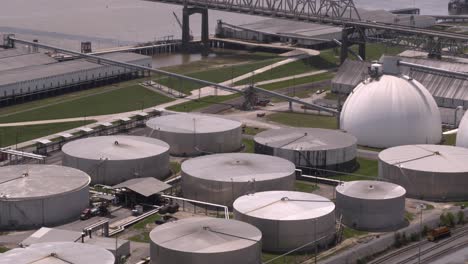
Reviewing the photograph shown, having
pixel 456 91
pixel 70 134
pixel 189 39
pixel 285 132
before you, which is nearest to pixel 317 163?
pixel 285 132

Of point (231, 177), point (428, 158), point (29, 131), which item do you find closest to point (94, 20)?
point (29, 131)

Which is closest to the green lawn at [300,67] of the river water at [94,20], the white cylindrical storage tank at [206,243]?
the river water at [94,20]

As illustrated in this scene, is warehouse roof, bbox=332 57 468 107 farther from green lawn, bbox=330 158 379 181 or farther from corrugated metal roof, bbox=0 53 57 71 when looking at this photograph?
corrugated metal roof, bbox=0 53 57 71

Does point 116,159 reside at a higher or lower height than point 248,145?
higher

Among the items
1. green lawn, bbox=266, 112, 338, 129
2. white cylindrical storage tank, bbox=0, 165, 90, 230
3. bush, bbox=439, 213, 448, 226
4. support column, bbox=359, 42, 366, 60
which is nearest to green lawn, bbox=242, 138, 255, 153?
green lawn, bbox=266, 112, 338, 129

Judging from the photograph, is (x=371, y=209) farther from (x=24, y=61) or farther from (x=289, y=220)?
(x=24, y=61)

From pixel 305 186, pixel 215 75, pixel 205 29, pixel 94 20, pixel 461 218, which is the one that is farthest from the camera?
pixel 94 20

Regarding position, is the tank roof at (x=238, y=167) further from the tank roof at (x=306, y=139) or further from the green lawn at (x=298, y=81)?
the green lawn at (x=298, y=81)
